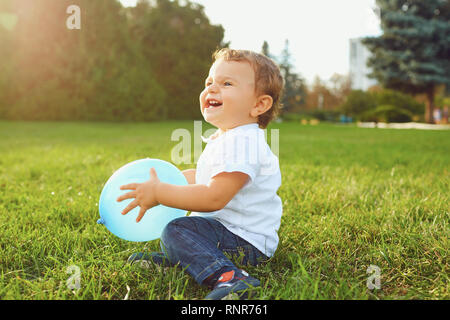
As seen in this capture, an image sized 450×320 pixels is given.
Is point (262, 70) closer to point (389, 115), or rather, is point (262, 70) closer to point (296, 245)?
point (296, 245)

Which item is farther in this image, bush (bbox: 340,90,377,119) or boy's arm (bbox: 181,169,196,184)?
bush (bbox: 340,90,377,119)

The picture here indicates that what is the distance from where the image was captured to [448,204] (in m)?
2.60

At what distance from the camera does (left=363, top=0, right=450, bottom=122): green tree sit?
65.7ft

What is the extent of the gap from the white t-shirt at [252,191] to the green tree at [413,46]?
2140cm

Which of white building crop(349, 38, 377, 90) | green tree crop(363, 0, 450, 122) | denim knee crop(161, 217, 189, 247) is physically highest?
white building crop(349, 38, 377, 90)

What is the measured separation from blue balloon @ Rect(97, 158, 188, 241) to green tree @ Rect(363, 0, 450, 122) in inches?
850

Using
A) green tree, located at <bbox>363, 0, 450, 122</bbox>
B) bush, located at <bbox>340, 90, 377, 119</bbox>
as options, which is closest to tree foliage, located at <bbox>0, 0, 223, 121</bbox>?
green tree, located at <bbox>363, 0, 450, 122</bbox>

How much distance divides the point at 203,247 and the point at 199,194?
0.24 metres

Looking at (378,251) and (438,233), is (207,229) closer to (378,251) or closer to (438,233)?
(378,251)

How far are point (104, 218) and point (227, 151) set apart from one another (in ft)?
2.29

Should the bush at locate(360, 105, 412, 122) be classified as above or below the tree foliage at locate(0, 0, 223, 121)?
below

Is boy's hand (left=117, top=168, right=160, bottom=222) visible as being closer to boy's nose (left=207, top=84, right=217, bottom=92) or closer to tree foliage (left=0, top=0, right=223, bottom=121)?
boy's nose (left=207, top=84, right=217, bottom=92)

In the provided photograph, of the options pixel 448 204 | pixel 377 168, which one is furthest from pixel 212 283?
pixel 377 168

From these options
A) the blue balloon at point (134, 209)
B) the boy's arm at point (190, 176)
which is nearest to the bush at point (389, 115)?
the boy's arm at point (190, 176)
